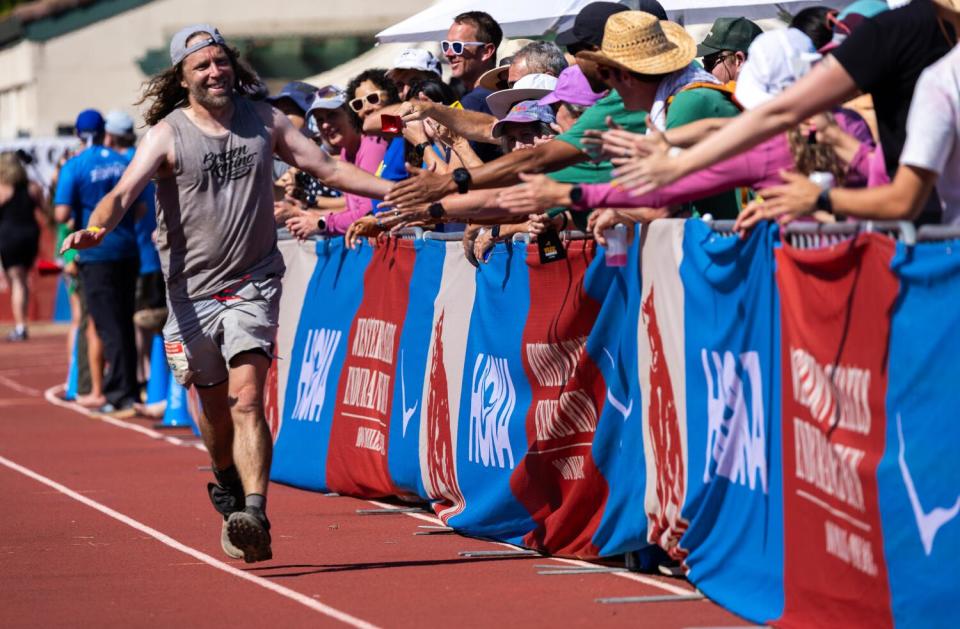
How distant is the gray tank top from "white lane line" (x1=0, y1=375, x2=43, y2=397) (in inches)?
444

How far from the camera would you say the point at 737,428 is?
7035mm

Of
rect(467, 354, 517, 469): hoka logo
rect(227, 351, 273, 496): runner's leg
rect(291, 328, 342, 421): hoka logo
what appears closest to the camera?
rect(227, 351, 273, 496): runner's leg

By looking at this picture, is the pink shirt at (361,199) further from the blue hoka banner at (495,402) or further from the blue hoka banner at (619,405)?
the blue hoka banner at (619,405)

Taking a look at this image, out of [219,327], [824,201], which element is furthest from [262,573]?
[824,201]

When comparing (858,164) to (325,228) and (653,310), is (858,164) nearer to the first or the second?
(653,310)

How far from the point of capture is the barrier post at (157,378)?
16.5 meters

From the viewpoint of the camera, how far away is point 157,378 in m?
16.7

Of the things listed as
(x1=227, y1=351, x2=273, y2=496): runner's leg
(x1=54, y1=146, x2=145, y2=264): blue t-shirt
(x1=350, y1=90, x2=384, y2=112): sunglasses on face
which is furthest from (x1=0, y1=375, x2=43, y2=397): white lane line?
(x1=227, y1=351, x2=273, y2=496): runner's leg

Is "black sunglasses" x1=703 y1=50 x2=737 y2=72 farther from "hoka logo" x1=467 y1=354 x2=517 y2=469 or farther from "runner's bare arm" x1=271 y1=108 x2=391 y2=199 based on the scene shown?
"runner's bare arm" x1=271 y1=108 x2=391 y2=199

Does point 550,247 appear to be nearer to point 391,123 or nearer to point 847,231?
point 391,123

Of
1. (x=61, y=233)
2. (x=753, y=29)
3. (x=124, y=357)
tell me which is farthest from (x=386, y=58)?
(x=753, y=29)

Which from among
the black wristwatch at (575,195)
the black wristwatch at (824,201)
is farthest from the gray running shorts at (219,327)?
the black wristwatch at (824,201)

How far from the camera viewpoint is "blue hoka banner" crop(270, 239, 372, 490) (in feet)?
37.8

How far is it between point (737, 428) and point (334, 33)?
31989mm
